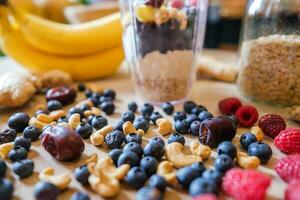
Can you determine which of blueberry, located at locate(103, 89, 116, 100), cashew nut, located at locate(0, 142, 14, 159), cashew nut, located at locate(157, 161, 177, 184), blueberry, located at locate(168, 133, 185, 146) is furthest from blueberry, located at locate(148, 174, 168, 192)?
blueberry, located at locate(103, 89, 116, 100)

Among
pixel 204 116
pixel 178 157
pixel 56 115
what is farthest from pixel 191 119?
pixel 56 115

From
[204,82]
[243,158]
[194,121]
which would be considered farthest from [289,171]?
[204,82]

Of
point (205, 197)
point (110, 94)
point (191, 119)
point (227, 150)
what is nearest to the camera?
point (205, 197)

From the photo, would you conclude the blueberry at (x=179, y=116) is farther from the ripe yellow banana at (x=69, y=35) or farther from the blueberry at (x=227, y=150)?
the ripe yellow banana at (x=69, y=35)

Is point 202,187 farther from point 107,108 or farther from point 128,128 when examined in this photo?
point 107,108

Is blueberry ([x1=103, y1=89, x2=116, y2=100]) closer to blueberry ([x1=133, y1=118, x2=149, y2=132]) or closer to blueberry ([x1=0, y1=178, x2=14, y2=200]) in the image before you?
blueberry ([x1=133, y1=118, x2=149, y2=132])

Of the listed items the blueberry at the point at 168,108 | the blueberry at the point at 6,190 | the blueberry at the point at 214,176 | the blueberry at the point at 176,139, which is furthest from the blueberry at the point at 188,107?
the blueberry at the point at 6,190
